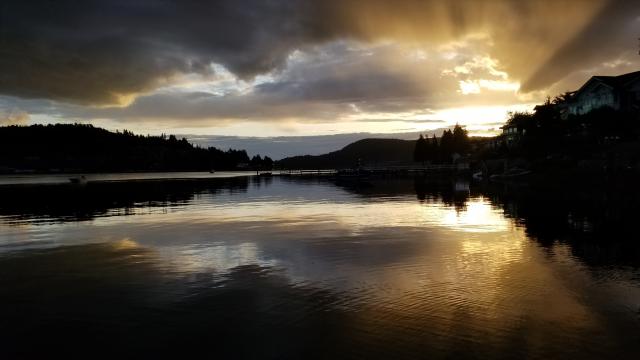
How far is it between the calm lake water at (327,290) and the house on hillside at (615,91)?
245ft

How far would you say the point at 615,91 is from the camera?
10319 centimetres

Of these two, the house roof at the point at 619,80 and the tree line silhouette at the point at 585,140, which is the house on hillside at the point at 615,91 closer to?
the house roof at the point at 619,80

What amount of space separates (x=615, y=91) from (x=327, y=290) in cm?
10647

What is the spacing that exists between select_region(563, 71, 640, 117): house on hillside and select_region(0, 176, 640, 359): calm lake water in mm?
74787

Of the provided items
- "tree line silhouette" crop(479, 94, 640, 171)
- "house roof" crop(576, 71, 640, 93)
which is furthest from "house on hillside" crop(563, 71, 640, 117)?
"tree line silhouette" crop(479, 94, 640, 171)

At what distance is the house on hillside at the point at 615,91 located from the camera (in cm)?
10256

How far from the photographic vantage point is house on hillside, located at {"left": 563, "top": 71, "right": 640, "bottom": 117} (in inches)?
4038

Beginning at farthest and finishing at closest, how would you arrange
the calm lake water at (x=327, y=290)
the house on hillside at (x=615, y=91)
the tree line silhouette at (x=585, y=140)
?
1. the house on hillside at (x=615, y=91)
2. the tree line silhouette at (x=585, y=140)
3. the calm lake water at (x=327, y=290)

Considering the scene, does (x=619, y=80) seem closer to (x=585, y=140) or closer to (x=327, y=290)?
(x=585, y=140)

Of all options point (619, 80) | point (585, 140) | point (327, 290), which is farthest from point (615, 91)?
point (327, 290)

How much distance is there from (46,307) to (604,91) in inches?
4652

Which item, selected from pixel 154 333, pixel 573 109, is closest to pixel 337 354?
pixel 154 333

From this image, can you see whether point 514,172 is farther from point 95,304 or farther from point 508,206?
point 95,304

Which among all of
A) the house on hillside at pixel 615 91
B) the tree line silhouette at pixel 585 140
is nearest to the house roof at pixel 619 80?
the house on hillside at pixel 615 91
